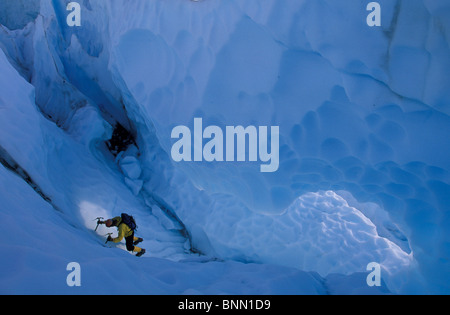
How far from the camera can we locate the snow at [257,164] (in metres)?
2.27

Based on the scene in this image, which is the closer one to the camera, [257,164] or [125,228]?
[257,164]

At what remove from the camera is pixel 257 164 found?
344 centimetres

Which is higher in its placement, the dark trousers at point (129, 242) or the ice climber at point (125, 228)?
the ice climber at point (125, 228)

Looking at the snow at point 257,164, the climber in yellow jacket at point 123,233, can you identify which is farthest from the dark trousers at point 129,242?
the snow at point 257,164

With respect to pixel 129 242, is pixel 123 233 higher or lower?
higher

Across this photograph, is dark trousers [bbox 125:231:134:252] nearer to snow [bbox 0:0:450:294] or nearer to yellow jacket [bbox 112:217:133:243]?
yellow jacket [bbox 112:217:133:243]

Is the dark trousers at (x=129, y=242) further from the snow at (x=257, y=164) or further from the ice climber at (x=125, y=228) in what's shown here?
the snow at (x=257, y=164)

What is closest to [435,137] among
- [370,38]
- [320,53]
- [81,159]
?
[370,38]

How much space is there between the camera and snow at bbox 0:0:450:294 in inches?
89.5

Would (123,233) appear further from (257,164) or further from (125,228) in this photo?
(257,164)

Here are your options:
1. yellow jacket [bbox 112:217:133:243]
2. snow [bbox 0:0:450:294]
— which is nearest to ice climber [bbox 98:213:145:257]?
yellow jacket [bbox 112:217:133:243]

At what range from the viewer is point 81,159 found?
5.01 metres

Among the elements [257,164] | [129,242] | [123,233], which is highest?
[257,164]

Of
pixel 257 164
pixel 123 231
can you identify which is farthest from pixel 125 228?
pixel 257 164
